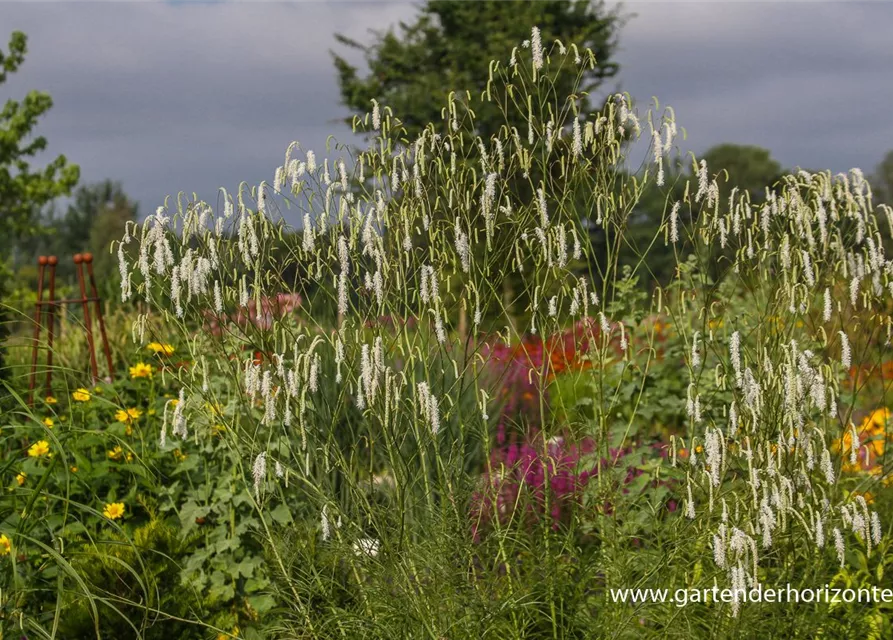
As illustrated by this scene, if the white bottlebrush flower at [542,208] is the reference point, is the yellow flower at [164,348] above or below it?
below

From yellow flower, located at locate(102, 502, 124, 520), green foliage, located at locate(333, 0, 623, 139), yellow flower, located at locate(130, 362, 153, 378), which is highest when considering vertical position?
green foliage, located at locate(333, 0, 623, 139)

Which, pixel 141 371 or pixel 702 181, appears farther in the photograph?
pixel 141 371

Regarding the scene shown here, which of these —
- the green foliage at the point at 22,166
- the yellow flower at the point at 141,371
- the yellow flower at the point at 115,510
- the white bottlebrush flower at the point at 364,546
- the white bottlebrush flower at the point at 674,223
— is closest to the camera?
the white bottlebrush flower at the point at 364,546

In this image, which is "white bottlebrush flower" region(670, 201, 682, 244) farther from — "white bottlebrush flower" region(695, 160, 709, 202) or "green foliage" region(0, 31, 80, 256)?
"green foliage" region(0, 31, 80, 256)

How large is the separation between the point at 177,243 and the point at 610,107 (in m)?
1.77

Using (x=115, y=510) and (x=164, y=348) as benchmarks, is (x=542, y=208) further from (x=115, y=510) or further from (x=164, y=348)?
(x=115, y=510)

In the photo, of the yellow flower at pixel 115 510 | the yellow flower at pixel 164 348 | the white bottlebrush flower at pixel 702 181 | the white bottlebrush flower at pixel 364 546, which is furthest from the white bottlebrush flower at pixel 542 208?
the yellow flower at pixel 115 510

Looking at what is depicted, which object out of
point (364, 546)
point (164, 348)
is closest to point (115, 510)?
point (164, 348)

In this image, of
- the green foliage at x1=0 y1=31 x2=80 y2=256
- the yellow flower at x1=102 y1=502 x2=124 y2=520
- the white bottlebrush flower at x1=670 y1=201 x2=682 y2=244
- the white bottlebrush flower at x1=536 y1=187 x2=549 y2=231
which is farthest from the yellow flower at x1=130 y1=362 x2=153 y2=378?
the green foliage at x1=0 y1=31 x2=80 y2=256

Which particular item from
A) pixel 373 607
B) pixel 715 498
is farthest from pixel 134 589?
pixel 715 498

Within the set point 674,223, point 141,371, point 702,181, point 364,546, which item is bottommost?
point 364,546

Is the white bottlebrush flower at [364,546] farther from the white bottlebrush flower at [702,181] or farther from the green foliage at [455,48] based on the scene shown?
the green foliage at [455,48]

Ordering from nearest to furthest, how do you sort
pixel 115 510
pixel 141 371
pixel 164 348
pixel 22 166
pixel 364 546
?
pixel 364 546 → pixel 164 348 → pixel 115 510 → pixel 141 371 → pixel 22 166

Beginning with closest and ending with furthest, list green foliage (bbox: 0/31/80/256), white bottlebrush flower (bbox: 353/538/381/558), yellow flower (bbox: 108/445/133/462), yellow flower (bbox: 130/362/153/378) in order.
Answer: white bottlebrush flower (bbox: 353/538/381/558) < yellow flower (bbox: 108/445/133/462) < yellow flower (bbox: 130/362/153/378) < green foliage (bbox: 0/31/80/256)
